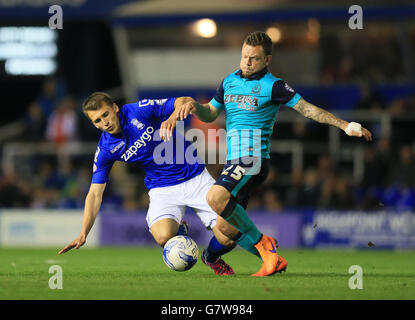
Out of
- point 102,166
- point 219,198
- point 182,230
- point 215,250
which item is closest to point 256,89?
point 219,198

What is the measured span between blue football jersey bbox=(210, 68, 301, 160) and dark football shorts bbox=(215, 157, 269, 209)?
0.07m

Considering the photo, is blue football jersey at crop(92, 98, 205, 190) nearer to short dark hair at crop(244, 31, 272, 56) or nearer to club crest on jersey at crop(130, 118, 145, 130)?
club crest on jersey at crop(130, 118, 145, 130)

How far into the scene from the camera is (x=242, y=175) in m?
8.55

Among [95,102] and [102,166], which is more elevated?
[95,102]

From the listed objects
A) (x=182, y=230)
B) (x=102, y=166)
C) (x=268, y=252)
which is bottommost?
(x=268, y=252)

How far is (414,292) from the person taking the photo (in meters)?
7.52

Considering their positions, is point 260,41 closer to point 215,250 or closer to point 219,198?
point 219,198

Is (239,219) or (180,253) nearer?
(239,219)

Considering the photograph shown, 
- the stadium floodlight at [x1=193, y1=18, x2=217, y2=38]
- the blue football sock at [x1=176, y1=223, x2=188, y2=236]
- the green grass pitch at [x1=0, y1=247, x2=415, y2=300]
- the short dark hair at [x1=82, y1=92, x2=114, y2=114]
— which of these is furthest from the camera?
the stadium floodlight at [x1=193, y1=18, x2=217, y2=38]

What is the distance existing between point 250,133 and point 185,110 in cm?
97

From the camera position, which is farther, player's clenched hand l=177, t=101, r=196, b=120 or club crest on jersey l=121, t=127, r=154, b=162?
club crest on jersey l=121, t=127, r=154, b=162

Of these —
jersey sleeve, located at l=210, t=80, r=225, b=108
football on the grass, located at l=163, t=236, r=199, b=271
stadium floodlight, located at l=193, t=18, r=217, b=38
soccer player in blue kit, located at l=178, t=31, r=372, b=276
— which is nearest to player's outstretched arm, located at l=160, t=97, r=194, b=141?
soccer player in blue kit, located at l=178, t=31, r=372, b=276

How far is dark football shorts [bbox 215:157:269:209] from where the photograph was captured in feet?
28.0
